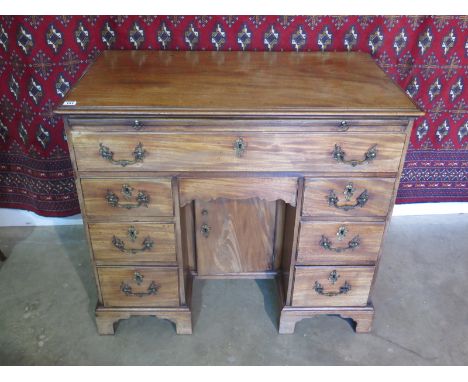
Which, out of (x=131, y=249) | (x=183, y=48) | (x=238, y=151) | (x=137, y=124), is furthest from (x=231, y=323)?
(x=183, y=48)

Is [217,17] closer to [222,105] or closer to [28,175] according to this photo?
[222,105]

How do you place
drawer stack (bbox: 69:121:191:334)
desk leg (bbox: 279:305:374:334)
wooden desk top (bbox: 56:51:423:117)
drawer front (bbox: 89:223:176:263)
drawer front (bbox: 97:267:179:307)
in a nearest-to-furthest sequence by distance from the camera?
wooden desk top (bbox: 56:51:423:117) < drawer stack (bbox: 69:121:191:334) < drawer front (bbox: 89:223:176:263) < drawer front (bbox: 97:267:179:307) < desk leg (bbox: 279:305:374:334)

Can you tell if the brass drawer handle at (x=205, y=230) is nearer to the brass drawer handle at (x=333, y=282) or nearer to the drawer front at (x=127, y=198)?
the drawer front at (x=127, y=198)

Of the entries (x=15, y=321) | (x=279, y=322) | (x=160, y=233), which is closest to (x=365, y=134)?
(x=160, y=233)

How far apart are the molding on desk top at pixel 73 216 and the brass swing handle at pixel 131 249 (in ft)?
2.77

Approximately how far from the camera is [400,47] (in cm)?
190

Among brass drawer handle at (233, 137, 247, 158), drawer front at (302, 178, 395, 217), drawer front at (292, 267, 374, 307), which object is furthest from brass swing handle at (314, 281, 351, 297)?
brass drawer handle at (233, 137, 247, 158)

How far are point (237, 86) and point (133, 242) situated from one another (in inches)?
25.0

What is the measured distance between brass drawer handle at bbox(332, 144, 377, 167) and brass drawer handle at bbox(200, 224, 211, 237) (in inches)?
26.8

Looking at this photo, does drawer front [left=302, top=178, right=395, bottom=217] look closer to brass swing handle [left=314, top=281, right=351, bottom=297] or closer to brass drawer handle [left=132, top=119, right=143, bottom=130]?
brass swing handle [left=314, top=281, right=351, bottom=297]

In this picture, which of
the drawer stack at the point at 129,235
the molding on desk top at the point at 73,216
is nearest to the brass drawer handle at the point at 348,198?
the drawer stack at the point at 129,235

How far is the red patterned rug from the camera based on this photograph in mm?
1802

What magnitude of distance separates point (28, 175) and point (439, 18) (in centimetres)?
193

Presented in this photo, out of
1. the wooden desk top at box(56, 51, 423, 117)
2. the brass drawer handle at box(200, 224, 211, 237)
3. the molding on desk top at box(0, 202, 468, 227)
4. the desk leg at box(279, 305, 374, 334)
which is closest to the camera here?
the wooden desk top at box(56, 51, 423, 117)
